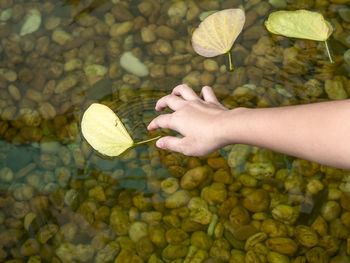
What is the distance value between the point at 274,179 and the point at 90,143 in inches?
20.4

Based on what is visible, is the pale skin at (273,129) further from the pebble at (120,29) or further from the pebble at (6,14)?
the pebble at (6,14)

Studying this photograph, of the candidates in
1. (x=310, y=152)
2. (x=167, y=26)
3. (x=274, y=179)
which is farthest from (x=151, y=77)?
(x=310, y=152)

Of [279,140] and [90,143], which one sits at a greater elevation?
[279,140]

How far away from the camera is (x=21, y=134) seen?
112 cm

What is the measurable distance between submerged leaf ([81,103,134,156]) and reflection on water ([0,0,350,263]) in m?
0.04

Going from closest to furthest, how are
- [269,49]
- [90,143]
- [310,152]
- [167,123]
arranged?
[310,152] < [167,123] < [90,143] < [269,49]

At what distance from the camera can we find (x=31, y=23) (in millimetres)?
1275

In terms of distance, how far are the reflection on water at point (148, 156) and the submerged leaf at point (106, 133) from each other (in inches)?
1.4

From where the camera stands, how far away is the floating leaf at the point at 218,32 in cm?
119

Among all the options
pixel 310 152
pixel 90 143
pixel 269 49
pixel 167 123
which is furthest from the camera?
pixel 269 49

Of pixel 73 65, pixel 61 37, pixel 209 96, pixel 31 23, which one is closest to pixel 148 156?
pixel 209 96

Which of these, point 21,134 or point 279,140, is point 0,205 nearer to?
point 21,134

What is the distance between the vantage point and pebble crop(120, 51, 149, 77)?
1192 mm

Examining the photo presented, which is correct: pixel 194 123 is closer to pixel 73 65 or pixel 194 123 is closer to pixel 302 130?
pixel 302 130
